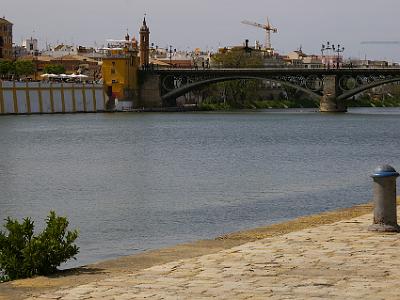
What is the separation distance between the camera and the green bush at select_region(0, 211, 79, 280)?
12.7 metres

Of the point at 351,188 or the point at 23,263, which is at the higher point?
the point at 23,263

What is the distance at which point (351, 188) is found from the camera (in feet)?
120

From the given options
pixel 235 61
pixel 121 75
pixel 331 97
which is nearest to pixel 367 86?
pixel 331 97

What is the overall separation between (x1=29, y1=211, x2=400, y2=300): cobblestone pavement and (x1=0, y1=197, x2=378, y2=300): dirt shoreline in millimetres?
405

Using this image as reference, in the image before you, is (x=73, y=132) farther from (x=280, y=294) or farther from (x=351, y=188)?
(x=280, y=294)

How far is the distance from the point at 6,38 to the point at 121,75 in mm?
57155

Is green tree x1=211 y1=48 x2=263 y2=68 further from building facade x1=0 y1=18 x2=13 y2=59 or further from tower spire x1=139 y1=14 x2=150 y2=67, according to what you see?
building facade x1=0 y1=18 x2=13 y2=59

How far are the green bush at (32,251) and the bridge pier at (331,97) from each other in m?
109

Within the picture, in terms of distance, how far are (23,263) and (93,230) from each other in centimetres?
1153

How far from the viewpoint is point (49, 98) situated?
134m

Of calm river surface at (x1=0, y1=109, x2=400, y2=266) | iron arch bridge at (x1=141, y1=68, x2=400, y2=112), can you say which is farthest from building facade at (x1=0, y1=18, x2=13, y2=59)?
calm river surface at (x1=0, y1=109, x2=400, y2=266)

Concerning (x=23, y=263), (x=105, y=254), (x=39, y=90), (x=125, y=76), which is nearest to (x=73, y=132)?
(x=39, y=90)

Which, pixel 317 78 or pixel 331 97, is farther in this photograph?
pixel 317 78

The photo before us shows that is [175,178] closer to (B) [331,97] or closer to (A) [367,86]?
(A) [367,86]
